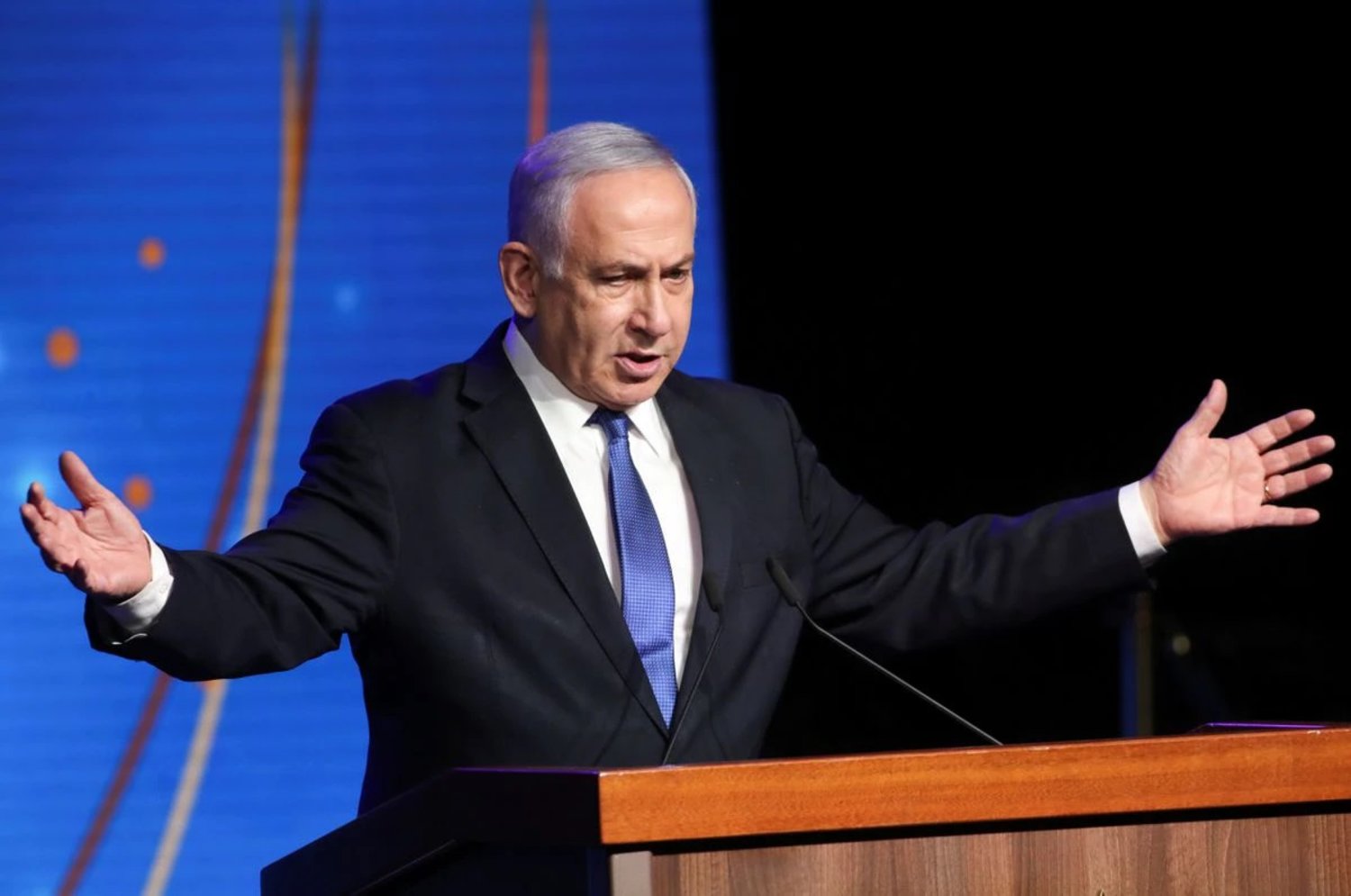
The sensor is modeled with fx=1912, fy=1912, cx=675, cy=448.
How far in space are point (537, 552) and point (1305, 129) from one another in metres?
2.16

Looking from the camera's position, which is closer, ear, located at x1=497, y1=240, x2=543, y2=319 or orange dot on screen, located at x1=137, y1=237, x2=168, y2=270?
ear, located at x1=497, y1=240, x2=543, y2=319

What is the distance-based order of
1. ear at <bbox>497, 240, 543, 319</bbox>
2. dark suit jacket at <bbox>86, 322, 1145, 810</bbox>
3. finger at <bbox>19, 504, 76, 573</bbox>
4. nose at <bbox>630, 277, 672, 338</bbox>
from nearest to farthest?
finger at <bbox>19, 504, 76, 573</bbox> → dark suit jacket at <bbox>86, 322, 1145, 810</bbox> → nose at <bbox>630, 277, 672, 338</bbox> → ear at <bbox>497, 240, 543, 319</bbox>

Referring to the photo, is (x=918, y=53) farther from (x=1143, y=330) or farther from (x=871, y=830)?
(x=871, y=830)

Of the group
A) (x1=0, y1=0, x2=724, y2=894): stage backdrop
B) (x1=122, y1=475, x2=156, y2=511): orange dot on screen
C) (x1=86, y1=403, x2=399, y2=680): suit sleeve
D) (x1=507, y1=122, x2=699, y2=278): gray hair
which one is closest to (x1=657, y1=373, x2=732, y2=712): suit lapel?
(x1=507, y1=122, x2=699, y2=278): gray hair

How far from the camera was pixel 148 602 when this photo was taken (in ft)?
6.46

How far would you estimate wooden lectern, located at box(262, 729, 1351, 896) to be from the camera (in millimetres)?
1500

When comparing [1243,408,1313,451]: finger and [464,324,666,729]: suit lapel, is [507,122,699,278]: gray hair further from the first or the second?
[1243,408,1313,451]: finger

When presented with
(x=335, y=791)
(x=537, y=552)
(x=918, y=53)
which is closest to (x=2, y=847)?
(x=335, y=791)

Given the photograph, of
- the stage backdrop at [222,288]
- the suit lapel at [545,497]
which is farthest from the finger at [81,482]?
the stage backdrop at [222,288]

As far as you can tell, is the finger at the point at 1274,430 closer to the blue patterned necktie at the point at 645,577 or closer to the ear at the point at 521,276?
the blue patterned necktie at the point at 645,577

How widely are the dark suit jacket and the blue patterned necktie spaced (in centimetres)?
4

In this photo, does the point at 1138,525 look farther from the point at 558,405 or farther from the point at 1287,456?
the point at 558,405

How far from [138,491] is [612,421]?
1367 millimetres

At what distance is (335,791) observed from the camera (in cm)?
354
